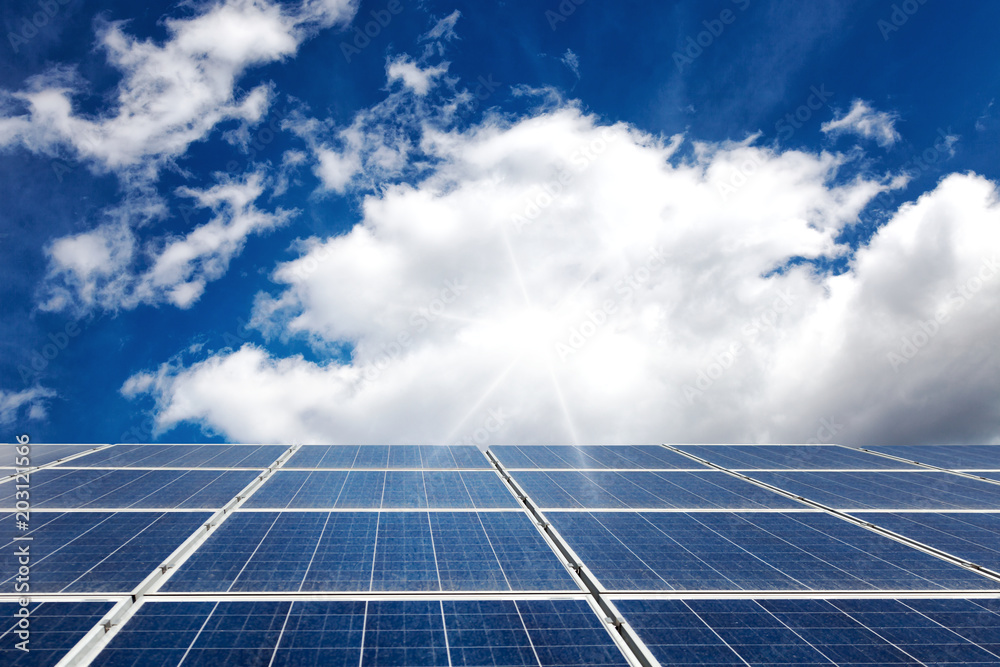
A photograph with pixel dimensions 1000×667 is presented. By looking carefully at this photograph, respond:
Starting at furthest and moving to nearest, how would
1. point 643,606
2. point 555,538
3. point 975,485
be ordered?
point 975,485 → point 555,538 → point 643,606

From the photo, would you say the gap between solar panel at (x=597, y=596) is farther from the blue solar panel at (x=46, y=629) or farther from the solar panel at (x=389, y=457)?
the blue solar panel at (x=46, y=629)

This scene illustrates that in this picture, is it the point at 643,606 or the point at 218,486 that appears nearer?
the point at 643,606

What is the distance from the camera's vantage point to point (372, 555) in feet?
39.1

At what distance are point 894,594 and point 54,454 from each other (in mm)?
31257

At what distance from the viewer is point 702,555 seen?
41.8 feet

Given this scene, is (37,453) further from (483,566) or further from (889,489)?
(889,489)

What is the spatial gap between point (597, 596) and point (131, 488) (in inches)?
643

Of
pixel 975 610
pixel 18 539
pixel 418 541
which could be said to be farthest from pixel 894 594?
pixel 18 539

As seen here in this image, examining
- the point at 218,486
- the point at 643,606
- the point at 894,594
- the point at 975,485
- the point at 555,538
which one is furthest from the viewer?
the point at 975,485

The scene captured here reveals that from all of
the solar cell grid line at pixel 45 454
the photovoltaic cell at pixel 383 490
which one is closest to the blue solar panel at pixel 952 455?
the photovoltaic cell at pixel 383 490

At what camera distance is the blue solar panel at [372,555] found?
34.9 ft

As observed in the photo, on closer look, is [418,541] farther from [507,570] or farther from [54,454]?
[54,454]

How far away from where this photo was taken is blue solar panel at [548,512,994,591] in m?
11.5

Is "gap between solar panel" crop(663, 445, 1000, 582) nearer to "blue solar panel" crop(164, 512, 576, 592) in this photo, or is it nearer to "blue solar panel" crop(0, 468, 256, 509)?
"blue solar panel" crop(164, 512, 576, 592)
